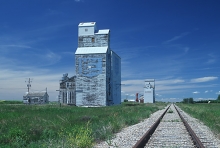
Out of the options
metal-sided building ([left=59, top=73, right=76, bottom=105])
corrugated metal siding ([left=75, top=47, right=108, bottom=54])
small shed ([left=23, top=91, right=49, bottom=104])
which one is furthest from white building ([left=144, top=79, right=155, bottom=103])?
corrugated metal siding ([left=75, top=47, right=108, bottom=54])

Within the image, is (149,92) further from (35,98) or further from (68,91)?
(68,91)

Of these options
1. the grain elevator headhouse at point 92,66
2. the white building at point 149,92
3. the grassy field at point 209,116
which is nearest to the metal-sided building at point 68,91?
the grain elevator headhouse at point 92,66

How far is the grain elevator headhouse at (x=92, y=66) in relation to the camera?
3822cm

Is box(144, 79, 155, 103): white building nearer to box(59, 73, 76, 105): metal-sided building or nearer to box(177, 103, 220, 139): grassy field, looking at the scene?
box(59, 73, 76, 105): metal-sided building

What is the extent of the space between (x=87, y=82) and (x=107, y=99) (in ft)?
12.8

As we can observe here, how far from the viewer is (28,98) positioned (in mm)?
59656

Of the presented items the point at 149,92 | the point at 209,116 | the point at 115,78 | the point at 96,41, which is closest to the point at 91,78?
the point at 96,41

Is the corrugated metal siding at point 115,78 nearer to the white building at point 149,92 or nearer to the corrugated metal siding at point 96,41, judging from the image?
the corrugated metal siding at point 96,41

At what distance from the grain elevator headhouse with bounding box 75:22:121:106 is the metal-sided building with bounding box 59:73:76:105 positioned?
2635 mm

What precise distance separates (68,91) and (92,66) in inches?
259

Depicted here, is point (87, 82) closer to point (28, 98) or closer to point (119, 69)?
point (119, 69)

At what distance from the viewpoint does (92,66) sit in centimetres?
3838

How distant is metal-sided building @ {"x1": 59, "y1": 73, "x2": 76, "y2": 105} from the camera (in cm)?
4156

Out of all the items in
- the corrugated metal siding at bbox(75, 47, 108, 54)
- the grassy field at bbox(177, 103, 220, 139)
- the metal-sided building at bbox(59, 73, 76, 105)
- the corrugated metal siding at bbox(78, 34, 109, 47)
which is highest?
the corrugated metal siding at bbox(78, 34, 109, 47)
